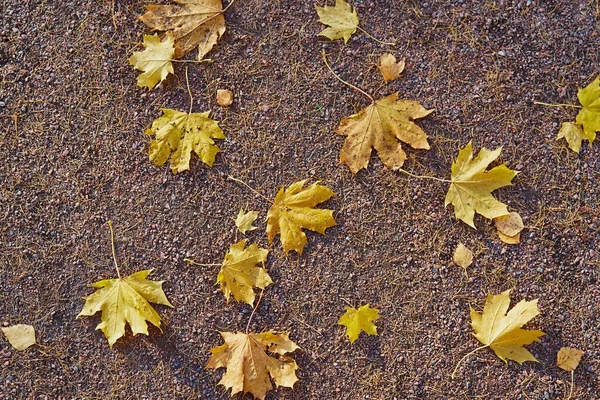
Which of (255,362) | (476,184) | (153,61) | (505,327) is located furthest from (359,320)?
(153,61)

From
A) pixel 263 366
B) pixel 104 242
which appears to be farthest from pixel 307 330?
pixel 104 242

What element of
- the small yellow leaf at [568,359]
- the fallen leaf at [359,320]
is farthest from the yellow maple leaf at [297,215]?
the small yellow leaf at [568,359]

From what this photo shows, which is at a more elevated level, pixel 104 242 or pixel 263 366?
pixel 104 242

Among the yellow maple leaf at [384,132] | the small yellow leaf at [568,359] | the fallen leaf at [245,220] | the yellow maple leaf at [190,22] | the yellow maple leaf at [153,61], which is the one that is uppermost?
the yellow maple leaf at [190,22]

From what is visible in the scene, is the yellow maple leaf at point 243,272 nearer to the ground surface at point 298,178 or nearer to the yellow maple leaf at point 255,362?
the ground surface at point 298,178

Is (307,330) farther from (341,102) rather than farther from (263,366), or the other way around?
(341,102)

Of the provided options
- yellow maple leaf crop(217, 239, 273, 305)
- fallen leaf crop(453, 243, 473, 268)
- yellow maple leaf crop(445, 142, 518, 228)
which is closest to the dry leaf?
yellow maple leaf crop(217, 239, 273, 305)
